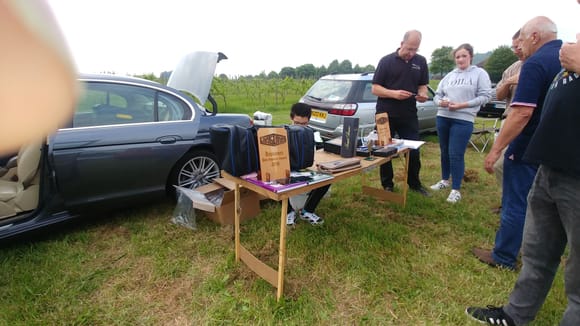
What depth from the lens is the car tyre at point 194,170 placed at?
302cm

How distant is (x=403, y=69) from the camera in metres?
3.32

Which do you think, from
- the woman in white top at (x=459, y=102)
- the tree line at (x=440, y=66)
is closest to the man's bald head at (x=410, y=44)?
the woman in white top at (x=459, y=102)

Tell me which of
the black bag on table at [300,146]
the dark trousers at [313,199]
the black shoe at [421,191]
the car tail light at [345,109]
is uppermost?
the car tail light at [345,109]

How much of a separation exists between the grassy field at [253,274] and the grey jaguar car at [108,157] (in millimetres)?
307

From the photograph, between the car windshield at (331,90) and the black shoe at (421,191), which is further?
the car windshield at (331,90)

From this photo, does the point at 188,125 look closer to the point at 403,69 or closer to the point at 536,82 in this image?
the point at 403,69

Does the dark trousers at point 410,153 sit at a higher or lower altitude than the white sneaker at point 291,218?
higher

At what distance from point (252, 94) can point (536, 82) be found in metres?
16.7

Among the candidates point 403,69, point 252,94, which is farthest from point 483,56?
point 403,69

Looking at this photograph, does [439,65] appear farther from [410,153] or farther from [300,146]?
[300,146]

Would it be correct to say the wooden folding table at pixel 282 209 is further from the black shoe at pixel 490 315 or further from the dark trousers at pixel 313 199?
the black shoe at pixel 490 315

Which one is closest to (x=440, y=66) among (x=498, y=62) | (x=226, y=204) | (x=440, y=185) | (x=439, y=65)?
(x=439, y=65)

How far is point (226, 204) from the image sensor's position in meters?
2.81

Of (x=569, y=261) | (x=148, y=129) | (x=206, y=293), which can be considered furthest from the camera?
(x=148, y=129)
